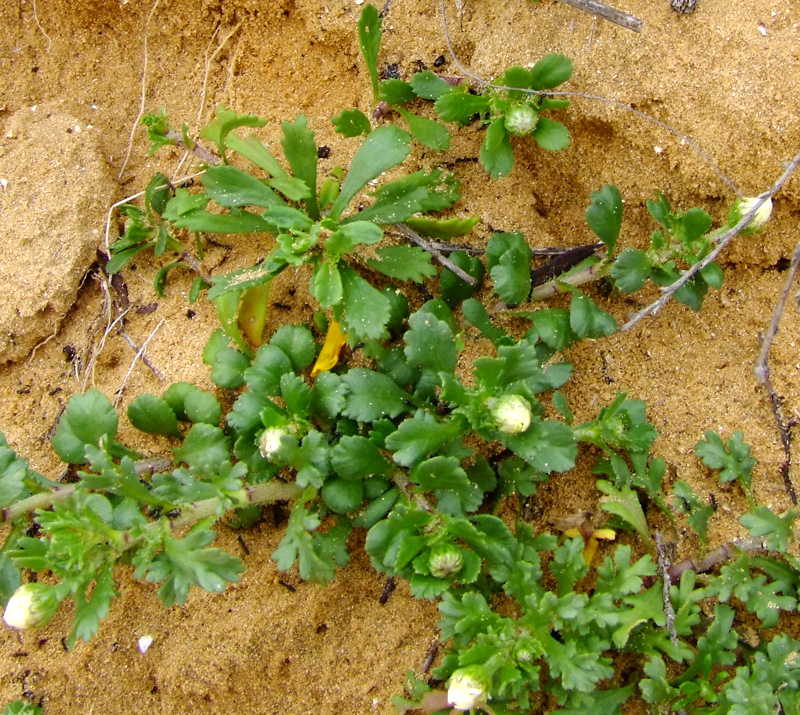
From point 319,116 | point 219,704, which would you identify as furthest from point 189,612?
point 319,116

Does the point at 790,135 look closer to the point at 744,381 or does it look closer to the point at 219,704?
the point at 744,381

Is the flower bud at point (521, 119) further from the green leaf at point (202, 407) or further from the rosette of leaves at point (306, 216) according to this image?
the green leaf at point (202, 407)

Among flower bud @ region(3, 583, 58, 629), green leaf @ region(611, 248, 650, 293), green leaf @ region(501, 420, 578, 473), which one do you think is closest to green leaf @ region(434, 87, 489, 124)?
green leaf @ region(611, 248, 650, 293)

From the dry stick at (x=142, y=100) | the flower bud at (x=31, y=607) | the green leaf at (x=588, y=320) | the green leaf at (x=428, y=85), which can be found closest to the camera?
the flower bud at (x=31, y=607)

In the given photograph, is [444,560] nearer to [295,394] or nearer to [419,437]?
[419,437]

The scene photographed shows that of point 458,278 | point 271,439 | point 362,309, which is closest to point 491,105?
point 458,278

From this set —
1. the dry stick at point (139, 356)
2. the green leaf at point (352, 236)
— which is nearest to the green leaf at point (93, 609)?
the dry stick at point (139, 356)
